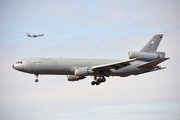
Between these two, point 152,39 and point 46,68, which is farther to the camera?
point 152,39

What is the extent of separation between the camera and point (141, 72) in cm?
9194

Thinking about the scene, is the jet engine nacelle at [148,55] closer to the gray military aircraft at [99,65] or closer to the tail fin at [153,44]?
the gray military aircraft at [99,65]

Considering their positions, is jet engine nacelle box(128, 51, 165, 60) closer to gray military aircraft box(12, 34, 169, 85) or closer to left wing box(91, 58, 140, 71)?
gray military aircraft box(12, 34, 169, 85)

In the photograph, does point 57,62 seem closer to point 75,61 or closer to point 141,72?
point 75,61

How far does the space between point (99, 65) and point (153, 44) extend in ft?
40.2

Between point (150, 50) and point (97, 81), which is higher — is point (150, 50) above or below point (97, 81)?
above

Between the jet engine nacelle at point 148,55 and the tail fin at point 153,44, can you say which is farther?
the tail fin at point 153,44

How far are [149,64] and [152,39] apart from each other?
669 cm

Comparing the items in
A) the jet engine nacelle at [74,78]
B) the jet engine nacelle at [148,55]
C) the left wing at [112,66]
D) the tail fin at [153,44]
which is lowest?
the jet engine nacelle at [74,78]

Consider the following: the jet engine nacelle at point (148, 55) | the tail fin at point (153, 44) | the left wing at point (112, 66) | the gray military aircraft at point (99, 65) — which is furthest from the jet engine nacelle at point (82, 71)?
the tail fin at point (153, 44)

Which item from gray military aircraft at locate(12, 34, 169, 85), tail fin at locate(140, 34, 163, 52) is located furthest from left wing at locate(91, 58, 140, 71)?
tail fin at locate(140, 34, 163, 52)

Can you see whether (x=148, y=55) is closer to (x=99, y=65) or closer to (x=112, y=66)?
(x=112, y=66)

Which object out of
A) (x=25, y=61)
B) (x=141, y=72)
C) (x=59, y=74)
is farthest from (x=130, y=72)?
(x=25, y=61)

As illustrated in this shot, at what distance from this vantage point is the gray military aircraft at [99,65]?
8525cm
